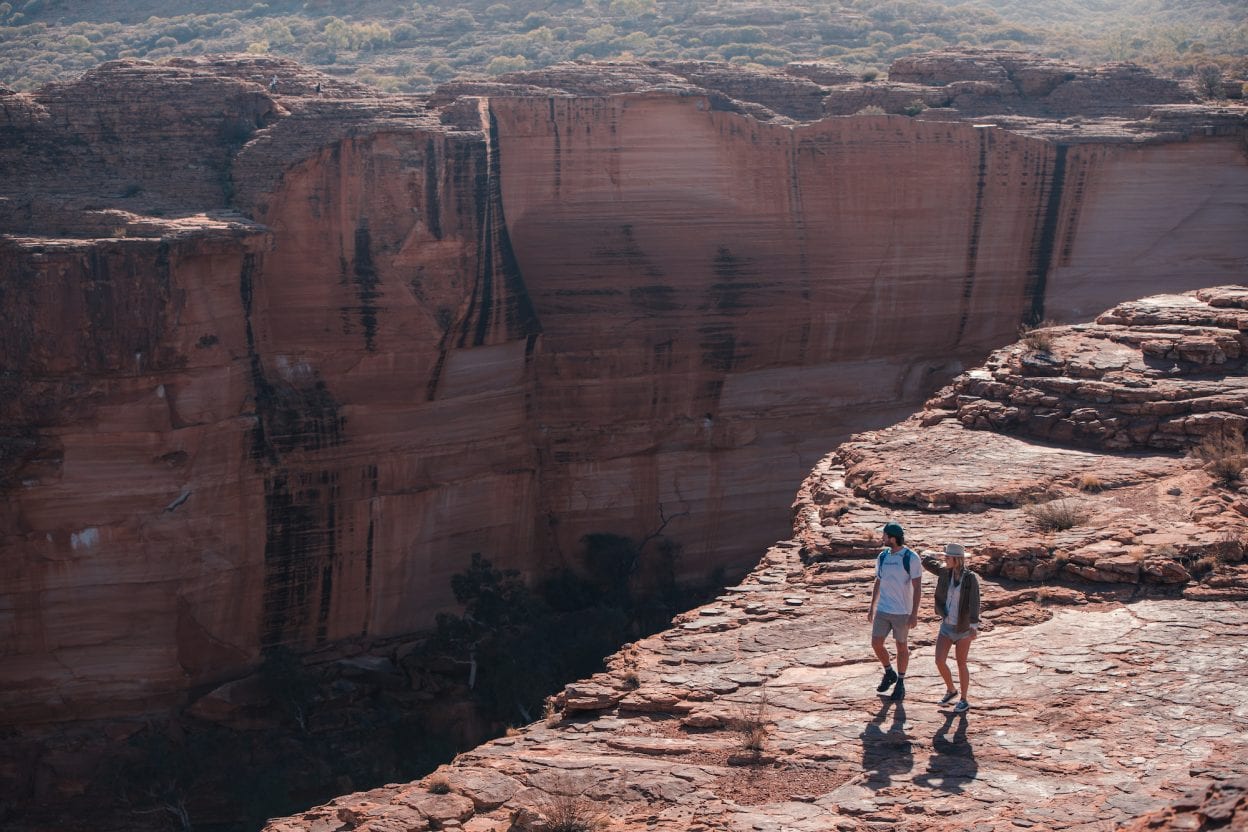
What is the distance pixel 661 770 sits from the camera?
816cm

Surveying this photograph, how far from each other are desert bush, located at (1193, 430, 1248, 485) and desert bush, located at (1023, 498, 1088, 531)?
1.15 metres

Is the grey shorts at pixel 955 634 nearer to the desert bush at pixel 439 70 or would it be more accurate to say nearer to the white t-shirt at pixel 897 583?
the white t-shirt at pixel 897 583

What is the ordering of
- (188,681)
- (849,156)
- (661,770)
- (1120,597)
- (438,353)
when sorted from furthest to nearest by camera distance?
(849,156), (438,353), (188,681), (1120,597), (661,770)

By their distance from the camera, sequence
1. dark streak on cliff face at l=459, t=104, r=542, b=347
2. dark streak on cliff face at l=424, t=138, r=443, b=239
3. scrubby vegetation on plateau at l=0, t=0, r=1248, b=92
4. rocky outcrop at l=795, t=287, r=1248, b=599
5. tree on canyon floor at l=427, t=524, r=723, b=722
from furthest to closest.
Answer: scrubby vegetation on plateau at l=0, t=0, r=1248, b=92 → dark streak on cliff face at l=459, t=104, r=542, b=347 → dark streak on cliff face at l=424, t=138, r=443, b=239 → tree on canyon floor at l=427, t=524, r=723, b=722 → rocky outcrop at l=795, t=287, r=1248, b=599

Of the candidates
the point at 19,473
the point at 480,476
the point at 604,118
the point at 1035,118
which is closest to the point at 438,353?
the point at 480,476

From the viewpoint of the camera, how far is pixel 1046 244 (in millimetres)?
22594

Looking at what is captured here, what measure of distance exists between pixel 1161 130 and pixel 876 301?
515cm

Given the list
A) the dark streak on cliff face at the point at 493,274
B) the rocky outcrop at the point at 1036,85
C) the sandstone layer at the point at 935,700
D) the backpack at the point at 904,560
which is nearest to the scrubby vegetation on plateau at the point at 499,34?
the rocky outcrop at the point at 1036,85

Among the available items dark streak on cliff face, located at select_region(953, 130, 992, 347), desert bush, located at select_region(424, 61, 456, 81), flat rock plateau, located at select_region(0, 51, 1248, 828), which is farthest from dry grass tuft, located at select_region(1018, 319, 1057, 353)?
desert bush, located at select_region(424, 61, 456, 81)

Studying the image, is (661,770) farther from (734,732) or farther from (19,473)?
(19,473)

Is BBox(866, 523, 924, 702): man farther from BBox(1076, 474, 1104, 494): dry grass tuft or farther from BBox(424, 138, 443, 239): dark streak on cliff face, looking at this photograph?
BBox(424, 138, 443, 239): dark streak on cliff face

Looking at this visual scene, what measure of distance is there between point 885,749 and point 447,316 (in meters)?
13.0

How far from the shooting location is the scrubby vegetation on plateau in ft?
134

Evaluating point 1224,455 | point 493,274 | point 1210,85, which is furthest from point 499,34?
point 1224,455
